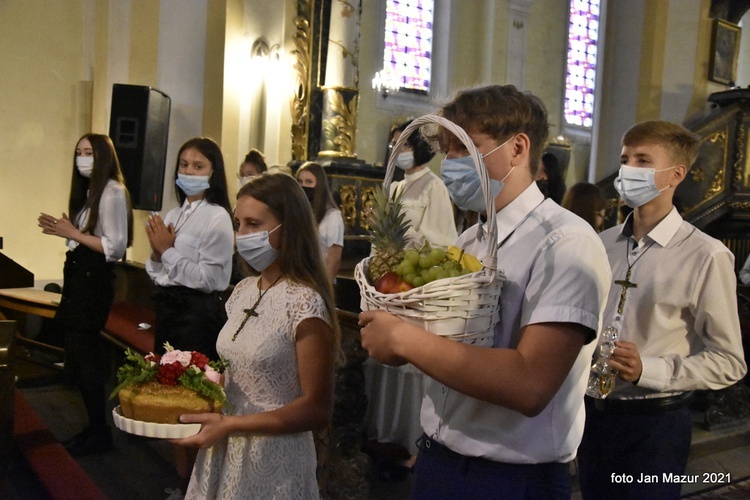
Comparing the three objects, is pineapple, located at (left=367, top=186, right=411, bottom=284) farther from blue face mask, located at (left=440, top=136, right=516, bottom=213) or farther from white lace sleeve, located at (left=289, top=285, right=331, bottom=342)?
white lace sleeve, located at (left=289, top=285, right=331, bottom=342)

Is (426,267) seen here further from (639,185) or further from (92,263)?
(92,263)

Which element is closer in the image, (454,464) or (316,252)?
(454,464)

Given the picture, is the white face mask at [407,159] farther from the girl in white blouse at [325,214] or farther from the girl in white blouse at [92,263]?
the girl in white blouse at [92,263]

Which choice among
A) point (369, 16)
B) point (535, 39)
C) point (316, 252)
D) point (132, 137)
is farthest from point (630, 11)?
point (316, 252)

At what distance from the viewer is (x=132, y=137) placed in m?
7.23

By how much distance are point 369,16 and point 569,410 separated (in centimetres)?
1307

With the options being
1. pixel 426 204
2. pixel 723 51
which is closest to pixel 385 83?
pixel 723 51

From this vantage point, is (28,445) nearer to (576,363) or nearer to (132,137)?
(576,363)

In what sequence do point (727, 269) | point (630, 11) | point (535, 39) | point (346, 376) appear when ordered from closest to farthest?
1. point (727, 269)
2. point (346, 376)
3. point (630, 11)
4. point (535, 39)

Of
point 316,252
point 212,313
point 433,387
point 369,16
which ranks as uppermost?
point 369,16

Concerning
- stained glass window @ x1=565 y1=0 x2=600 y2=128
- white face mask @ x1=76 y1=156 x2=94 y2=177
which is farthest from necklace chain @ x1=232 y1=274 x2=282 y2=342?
stained glass window @ x1=565 y1=0 x2=600 y2=128

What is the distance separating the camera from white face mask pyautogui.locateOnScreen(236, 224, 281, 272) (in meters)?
2.15

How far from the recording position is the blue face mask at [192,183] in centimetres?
364

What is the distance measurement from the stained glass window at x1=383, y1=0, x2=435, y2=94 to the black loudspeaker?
7.46m
